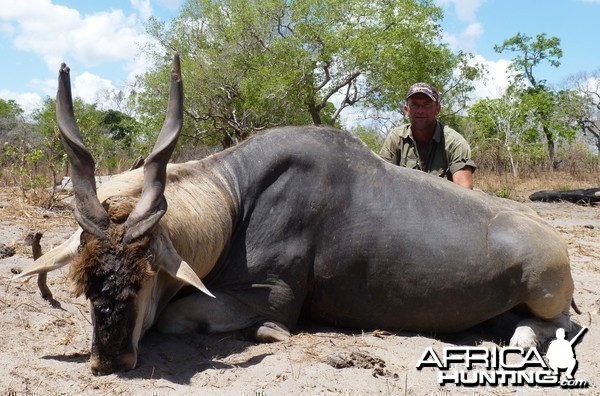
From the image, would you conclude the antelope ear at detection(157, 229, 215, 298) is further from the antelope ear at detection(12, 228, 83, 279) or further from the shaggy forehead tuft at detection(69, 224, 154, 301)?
the antelope ear at detection(12, 228, 83, 279)

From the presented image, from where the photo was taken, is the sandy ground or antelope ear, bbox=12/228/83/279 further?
antelope ear, bbox=12/228/83/279

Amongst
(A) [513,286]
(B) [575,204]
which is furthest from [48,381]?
(B) [575,204]

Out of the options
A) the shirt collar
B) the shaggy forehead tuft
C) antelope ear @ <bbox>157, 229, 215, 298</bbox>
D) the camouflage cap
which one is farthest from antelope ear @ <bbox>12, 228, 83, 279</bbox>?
the shirt collar

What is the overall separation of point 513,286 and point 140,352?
9.41 ft

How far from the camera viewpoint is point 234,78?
1179 inches

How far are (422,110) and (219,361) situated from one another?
3.86 metres

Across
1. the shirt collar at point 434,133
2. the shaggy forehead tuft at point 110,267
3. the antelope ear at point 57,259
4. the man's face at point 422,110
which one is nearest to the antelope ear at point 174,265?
the shaggy forehead tuft at point 110,267

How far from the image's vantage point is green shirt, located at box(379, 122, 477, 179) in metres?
6.86

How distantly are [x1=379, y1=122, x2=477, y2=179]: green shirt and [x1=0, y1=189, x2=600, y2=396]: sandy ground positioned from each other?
2124mm

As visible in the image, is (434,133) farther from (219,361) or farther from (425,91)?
(219,361)

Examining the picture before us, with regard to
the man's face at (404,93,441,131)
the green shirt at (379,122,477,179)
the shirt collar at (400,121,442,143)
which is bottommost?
the green shirt at (379,122,477,179)

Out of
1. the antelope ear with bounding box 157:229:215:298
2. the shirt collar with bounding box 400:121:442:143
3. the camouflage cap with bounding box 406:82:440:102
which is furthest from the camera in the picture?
the shirt collar with bounding box 400:121:442:143

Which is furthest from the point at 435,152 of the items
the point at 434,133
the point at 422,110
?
the point at 422,110

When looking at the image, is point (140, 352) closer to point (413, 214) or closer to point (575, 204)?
point (413, 214)
